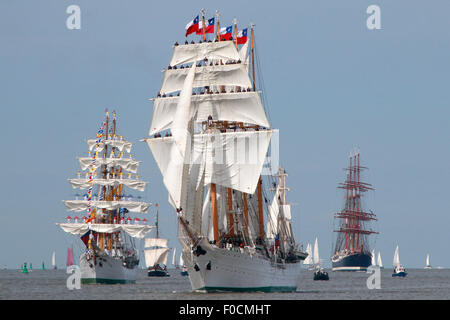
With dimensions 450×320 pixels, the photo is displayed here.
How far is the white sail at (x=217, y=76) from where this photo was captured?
84625 mm

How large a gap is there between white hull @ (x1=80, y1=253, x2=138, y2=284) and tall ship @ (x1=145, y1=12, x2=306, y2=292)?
26.7 metres

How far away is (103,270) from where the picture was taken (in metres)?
111

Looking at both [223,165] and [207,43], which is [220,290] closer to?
[223,165]

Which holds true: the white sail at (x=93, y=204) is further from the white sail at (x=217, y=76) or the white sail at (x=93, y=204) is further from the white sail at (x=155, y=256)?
the white sail at (x=155, y=256)

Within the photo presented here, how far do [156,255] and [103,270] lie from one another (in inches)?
2252

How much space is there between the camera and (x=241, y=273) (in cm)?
7200

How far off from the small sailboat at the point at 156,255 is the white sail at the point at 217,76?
273 feet

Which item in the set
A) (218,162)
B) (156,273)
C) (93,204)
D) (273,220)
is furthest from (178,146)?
(156,273)

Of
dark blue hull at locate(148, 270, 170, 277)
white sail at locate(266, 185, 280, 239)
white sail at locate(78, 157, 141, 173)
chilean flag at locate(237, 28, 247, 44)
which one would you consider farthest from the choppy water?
dark blue hull at locate(148, 270, 170, 277)

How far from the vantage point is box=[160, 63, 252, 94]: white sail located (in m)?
84.6

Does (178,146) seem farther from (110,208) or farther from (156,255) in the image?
(156,255)
